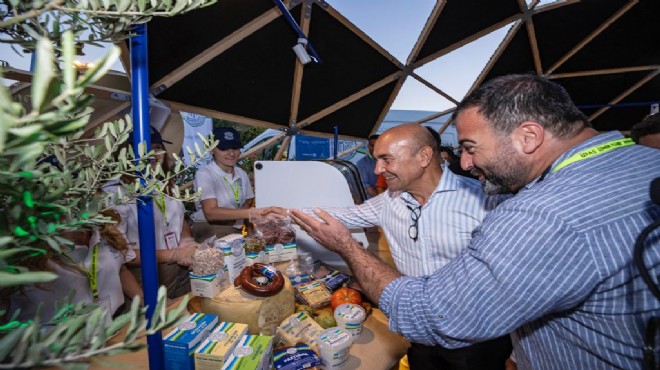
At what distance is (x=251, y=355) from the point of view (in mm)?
1271

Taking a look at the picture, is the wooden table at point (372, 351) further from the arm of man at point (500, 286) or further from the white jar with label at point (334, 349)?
the arm of man at point (500, 286)

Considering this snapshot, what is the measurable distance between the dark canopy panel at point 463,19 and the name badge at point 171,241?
4339mm

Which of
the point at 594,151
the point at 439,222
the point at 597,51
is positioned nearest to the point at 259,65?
the point at 439,222

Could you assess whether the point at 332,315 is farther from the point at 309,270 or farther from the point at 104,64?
the point at 104,64

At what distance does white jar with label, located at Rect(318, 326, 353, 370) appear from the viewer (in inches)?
55.4

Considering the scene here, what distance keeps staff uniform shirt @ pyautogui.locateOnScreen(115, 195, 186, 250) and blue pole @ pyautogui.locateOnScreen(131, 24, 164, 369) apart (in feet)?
3.77

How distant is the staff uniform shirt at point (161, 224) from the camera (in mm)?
2340

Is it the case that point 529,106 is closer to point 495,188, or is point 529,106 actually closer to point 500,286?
point 495,188

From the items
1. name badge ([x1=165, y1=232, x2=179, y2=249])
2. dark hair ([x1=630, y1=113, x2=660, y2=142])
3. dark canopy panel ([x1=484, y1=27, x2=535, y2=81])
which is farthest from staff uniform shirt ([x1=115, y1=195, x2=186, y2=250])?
dark canopy panel ([x1=484, y1=27, x2=535, y2=81])

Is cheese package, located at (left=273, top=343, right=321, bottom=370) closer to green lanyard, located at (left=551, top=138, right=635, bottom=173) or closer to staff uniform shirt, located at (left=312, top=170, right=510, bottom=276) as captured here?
staff uniform shirt, located at (left=312, top=170, right=510, bottom=276)

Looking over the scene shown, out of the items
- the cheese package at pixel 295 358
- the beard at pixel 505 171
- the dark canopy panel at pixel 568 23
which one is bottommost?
the cheese package at pixel 295 358

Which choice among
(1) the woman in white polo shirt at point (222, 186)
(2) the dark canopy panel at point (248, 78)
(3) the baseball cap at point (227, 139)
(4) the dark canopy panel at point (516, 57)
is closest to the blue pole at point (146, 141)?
(1) the woman in white polo shirt at point (222, 186)

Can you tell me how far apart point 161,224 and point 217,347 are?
1601mm

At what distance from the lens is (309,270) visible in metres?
2.29
